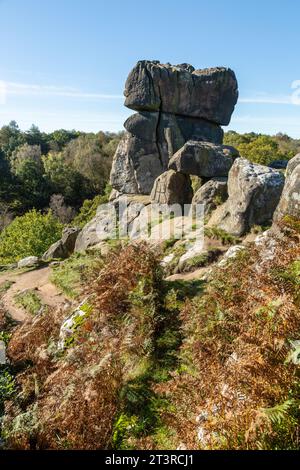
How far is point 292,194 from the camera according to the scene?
288 inches

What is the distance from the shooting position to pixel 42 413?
5285 millimetres

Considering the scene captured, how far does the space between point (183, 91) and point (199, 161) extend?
9.18 meters

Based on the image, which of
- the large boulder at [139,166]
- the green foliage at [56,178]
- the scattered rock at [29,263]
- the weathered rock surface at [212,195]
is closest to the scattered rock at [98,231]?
the scattered rock at [29,263]

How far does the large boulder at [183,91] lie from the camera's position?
22453 mm

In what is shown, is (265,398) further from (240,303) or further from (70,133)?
(70,133)

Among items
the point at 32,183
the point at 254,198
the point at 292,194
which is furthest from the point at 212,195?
the point at 32,183

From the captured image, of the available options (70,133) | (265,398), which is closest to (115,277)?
(265,398)

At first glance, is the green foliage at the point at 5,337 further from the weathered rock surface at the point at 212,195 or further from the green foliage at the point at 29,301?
the weathered rock surface at the point at 212,195

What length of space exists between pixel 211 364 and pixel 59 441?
7.30 feet

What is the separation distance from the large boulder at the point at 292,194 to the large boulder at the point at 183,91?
1670cm

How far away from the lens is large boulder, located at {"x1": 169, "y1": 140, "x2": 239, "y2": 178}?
16.4 meters

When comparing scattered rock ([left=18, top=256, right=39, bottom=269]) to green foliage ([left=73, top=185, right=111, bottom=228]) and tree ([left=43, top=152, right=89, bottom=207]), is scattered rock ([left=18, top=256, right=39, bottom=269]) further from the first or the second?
tree ([left=43, top=152, right=89, bottom=207])

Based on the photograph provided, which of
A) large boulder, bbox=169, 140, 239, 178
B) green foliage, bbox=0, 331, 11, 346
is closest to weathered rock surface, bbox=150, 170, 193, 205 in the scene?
large boulder, bbox=169, 140, 239, 178

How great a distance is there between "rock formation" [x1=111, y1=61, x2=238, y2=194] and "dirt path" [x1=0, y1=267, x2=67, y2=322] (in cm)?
1000
